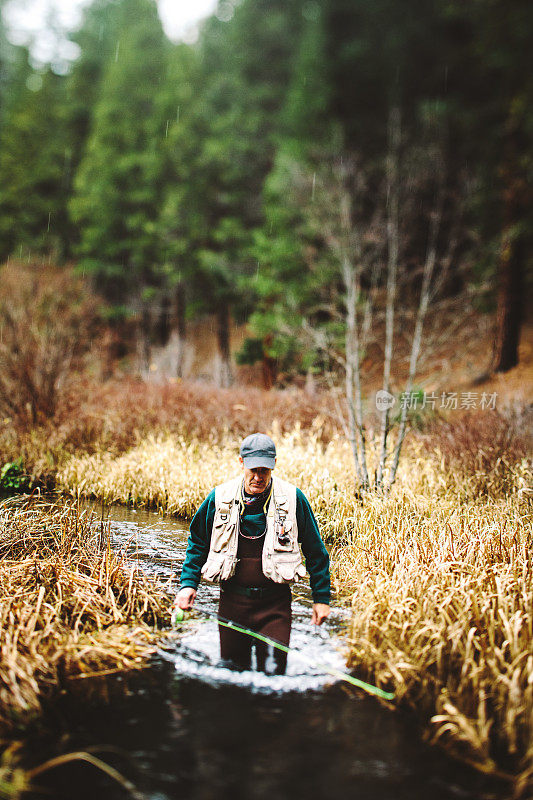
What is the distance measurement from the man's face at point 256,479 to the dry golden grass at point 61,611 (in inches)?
52.1

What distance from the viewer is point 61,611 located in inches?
154

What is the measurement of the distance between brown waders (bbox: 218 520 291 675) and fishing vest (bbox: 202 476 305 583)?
0.10 metres

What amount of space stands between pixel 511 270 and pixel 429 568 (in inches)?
456

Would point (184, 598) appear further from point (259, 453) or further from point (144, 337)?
point (144, 337)

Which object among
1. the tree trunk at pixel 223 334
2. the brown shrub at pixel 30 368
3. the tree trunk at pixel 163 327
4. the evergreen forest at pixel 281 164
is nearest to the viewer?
the brown shrub at pixel 30 368

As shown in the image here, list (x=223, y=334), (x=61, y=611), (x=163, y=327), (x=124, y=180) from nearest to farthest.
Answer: (x=61, y=611)
(x=223, y=334)
(x=124, y=180)
(x=163, y=327)

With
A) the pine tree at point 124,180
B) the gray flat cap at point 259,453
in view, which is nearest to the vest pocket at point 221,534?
the gray flat cap at point 259,453

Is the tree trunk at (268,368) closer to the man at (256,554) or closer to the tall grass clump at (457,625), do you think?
the tall grass clump at (457,625)

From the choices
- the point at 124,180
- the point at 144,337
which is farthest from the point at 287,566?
the point at 124,180

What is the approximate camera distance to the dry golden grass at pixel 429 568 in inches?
116

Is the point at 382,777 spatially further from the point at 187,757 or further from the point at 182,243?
the point at 182,243

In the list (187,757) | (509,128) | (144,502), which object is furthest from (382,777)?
(509,128)

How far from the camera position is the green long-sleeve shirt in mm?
3387

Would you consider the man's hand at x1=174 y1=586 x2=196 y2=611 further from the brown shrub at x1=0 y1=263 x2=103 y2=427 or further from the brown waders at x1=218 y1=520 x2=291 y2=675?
the brown shrub at x1=0 y1=263 x2=103 y2=427
